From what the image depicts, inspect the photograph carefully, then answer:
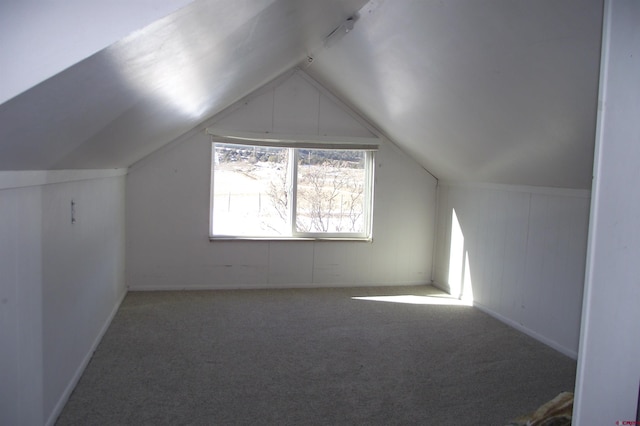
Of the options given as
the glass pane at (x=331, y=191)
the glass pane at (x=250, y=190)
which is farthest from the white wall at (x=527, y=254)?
the glass pane at (x=250, y=190)

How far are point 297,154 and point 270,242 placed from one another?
1.06m

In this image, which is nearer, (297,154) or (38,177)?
(38,177)

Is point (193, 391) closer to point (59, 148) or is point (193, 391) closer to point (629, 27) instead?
point (59, 148)

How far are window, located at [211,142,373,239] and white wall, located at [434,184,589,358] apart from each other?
1172 mm

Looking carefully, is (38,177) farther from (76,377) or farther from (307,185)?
(307,185)

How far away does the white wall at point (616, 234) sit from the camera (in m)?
0.90

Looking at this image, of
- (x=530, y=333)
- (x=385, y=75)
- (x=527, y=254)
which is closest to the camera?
(x=385, y=75)

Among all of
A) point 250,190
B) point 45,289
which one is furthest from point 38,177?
point 250,190

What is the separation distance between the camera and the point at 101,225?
357 centimetres

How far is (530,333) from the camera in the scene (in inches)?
157

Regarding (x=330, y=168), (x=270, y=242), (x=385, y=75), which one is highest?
(x=385, y=75)

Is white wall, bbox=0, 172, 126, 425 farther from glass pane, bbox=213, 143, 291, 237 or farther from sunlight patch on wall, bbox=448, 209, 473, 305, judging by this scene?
sunlight patch on wall, bbox=448, 209, 473, 305

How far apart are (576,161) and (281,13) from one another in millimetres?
2285

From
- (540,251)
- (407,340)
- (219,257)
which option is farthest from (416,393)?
(219,257)
